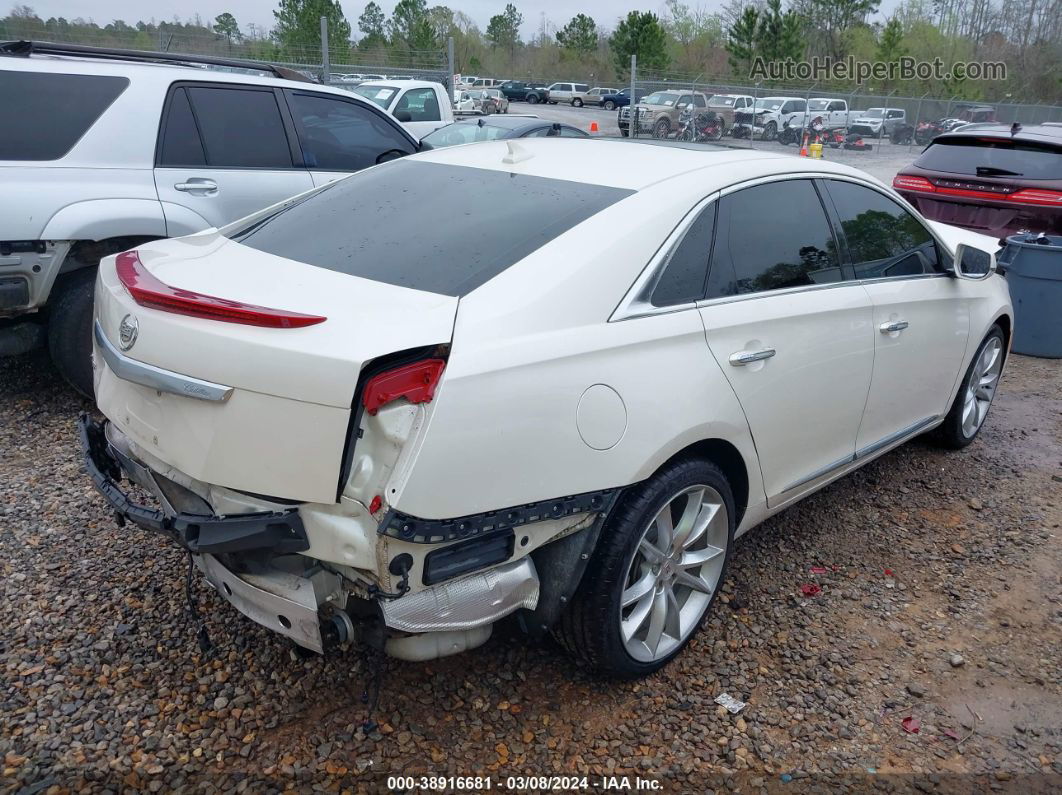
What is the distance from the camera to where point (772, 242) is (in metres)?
3.22

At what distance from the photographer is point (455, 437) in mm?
2148

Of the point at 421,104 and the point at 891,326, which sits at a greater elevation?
the point at 421,104

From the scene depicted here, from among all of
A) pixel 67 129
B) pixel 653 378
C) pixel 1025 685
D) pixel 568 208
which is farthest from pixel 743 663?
pixel 67 129

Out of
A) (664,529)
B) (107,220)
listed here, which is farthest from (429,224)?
(107,220)

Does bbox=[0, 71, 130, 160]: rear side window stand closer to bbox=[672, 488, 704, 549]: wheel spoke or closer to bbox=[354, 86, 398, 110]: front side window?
bbox=[672, 488, 704, 549]: wheel spoke

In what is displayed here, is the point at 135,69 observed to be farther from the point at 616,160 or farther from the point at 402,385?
the point at 402,385

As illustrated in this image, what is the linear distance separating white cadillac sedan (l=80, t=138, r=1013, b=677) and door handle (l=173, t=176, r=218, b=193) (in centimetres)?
173

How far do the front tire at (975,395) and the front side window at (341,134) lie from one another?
12.9 feet

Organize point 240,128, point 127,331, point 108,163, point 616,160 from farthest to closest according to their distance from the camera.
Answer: point 240,128 < point 108,163 < point 616,160 < point 127,331

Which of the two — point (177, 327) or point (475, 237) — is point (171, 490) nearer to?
point (177, 327)

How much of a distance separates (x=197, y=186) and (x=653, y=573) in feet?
11.9

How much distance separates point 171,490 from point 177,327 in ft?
1.64

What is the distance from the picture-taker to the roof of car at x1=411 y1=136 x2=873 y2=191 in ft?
9.93

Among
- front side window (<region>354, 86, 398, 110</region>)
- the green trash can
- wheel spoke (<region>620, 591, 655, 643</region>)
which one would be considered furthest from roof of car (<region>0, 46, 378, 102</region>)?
front side window (<region>354, 86, 398, 110</region>)
